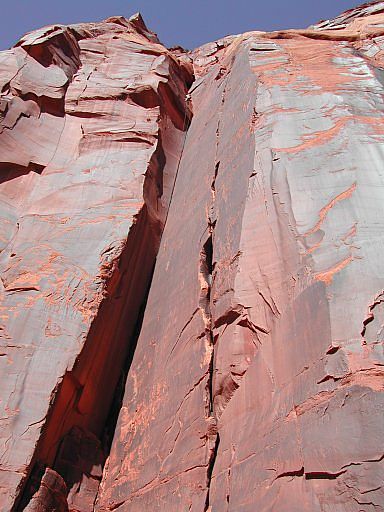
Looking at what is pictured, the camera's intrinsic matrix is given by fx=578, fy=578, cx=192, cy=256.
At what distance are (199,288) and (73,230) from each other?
2050 mm

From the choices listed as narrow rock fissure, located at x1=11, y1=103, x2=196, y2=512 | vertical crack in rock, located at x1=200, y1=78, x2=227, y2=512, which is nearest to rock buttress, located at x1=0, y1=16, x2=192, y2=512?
narrow rock fissure, located at x1=11, y1=103, x2=196, y2=512

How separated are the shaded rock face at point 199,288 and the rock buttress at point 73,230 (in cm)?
3

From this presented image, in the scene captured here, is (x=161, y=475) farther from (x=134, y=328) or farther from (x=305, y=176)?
(x=305, y=176)

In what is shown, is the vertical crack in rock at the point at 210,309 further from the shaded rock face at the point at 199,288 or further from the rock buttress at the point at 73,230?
the rock buttress at the point at 73,230

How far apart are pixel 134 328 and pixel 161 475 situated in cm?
262

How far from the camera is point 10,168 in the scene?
28.0 feet

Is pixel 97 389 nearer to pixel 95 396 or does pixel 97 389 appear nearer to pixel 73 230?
pixel 95 396

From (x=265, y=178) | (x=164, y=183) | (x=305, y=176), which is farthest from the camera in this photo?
(x=164, y=183)

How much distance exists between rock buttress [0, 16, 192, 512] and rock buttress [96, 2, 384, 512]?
408 millimetres

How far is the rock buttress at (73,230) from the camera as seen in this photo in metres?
5.80

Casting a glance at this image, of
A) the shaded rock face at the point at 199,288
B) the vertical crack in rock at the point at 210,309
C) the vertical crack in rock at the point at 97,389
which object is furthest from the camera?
the vertical crack in rock at the point at 97,389

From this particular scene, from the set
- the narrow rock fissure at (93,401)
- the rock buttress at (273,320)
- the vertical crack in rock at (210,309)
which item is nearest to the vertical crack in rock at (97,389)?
the narrow rock fissure at (93,401)

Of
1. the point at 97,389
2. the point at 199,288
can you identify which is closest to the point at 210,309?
the point at 199,288

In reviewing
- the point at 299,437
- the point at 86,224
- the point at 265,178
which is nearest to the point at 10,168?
the point at 86,224
